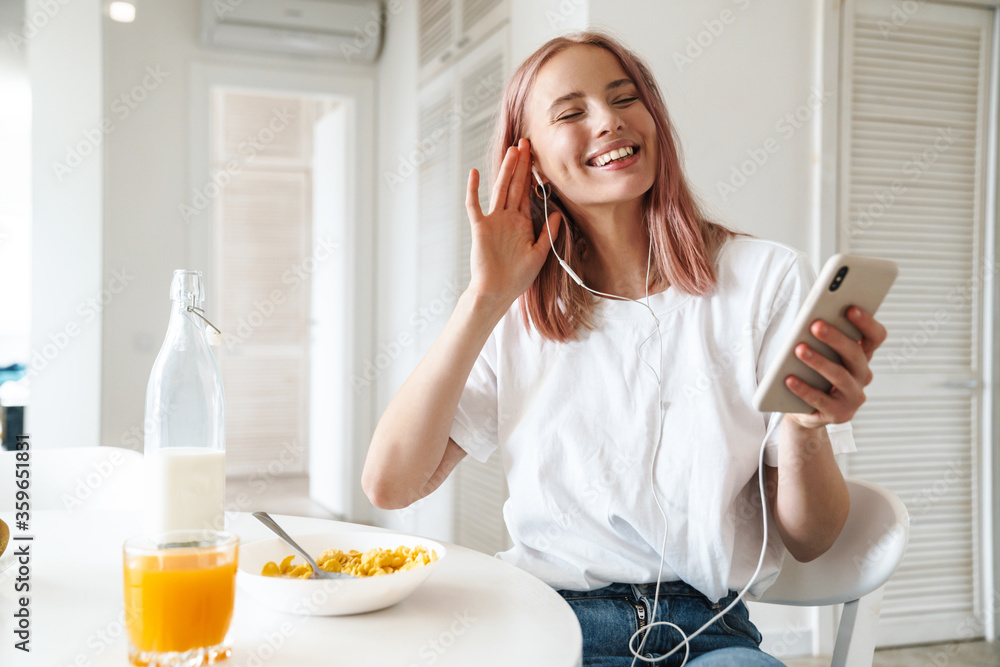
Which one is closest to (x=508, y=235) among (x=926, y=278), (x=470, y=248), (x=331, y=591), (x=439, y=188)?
(x=331, y=591)

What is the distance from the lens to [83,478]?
4.81 feet

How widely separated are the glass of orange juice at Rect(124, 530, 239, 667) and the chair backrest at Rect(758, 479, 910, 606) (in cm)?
80

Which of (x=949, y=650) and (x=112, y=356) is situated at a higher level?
(x=112, y=356)

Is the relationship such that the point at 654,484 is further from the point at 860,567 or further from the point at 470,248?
the point at 470,248

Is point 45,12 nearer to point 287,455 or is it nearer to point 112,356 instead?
point 112,356

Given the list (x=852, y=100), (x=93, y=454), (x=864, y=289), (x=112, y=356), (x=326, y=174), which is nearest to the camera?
(x=864, y=289)

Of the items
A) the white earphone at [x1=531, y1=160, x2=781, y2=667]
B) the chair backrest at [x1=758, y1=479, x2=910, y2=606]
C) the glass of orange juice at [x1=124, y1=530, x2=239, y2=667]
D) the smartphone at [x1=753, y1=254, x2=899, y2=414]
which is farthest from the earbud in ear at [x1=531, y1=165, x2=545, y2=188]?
the glass of orange juice at [x1=124, y1=530, x2=239, y2=667]

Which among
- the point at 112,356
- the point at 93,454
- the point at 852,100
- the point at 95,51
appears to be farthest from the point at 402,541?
the point at 112,356

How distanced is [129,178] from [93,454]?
9.10ft

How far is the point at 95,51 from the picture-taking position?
10.3 ft

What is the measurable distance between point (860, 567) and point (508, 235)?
644mm

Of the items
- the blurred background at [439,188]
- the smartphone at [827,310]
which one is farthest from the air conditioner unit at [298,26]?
the smartphone at [827,310]

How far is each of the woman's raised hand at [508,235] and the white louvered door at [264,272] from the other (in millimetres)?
4541

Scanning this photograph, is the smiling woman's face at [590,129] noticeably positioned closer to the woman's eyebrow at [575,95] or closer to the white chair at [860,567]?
the woman's eyebrow at [575,95]
